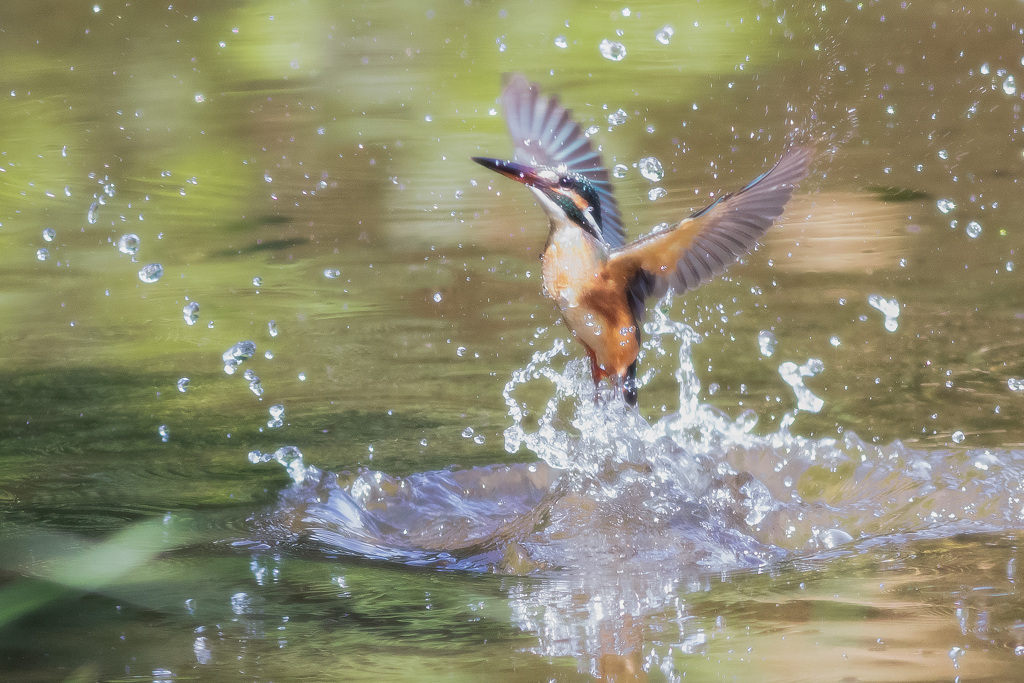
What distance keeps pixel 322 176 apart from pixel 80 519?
1497 millimetres

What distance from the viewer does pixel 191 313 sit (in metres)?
2.57

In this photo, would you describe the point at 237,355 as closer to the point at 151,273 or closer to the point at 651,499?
the point at 151,273

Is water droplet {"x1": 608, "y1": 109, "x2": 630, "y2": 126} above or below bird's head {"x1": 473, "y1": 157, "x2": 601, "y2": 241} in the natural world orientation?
above

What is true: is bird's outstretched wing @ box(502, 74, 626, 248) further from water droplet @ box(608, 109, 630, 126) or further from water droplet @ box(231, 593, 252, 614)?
water droplet @ box(608, 109, 630, 126)

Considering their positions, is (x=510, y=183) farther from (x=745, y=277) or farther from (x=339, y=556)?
(x=339, y=556)

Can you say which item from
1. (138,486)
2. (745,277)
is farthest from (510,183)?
(138,486)

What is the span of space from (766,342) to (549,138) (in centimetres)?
103

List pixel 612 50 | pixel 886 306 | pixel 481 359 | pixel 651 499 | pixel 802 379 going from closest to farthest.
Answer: pixel 651 499
pixel 802 379
pixel 481 359
pixel 886 306
pixel 612 50

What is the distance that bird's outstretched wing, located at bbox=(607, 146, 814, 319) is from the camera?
131 centimetres

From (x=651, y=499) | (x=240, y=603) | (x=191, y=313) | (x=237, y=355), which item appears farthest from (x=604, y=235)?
(x=191, y=313)

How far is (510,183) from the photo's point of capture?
9.10 feet

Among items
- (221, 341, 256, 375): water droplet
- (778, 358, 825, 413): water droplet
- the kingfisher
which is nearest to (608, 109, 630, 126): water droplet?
(778, 358, 825, 413): water droplet

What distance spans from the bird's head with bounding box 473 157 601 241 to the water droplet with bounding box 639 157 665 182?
1.33 m

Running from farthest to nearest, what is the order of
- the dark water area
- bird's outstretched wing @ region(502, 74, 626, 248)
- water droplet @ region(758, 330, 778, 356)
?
water droplet @ region(758, 330, 778, 356)
bird's outstretched wing @ region(502, 74, 626, 248)
the dark water area
